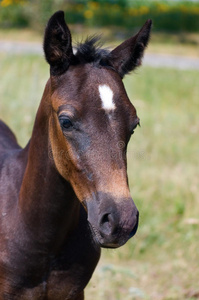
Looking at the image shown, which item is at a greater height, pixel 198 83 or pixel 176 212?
pixel 176 212

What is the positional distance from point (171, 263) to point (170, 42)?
17.5 meters

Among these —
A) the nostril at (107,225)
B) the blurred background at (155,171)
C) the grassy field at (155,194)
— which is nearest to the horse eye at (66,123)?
the nostril at (107,225)

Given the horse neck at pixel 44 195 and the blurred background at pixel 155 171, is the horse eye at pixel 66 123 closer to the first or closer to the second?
the horse neck at pixel 44 195

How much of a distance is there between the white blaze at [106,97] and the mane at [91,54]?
8.8 inches

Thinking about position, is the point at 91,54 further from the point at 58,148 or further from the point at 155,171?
the point at 155,171

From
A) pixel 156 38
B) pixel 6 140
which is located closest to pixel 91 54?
pixel 6 140

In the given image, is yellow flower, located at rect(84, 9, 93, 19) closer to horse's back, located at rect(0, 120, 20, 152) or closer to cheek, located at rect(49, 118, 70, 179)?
horse's back, located at rect(0, 120, 20, 152)

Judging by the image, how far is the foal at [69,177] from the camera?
2.54 meters

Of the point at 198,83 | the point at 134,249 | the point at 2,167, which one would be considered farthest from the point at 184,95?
the point at 2,167

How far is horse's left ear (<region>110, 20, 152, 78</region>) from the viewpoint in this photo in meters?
3.00

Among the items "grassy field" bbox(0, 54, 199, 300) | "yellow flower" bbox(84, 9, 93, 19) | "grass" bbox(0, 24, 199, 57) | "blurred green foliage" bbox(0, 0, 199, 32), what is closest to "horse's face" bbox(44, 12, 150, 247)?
"grassy field" bbox(0, 54, 199, 300)

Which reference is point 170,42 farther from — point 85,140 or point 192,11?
point 85,140

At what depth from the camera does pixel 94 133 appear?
8.45 feet

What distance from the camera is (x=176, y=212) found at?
19.7 ft
